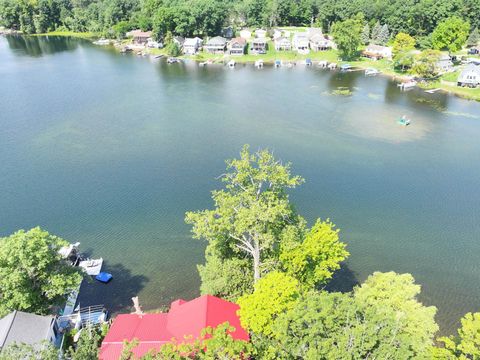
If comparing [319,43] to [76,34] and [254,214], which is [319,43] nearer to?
[76,34]

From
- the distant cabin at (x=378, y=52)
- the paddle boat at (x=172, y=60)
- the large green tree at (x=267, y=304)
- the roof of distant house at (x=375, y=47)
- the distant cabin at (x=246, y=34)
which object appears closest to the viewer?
the large green tree at (x=267, y=304)

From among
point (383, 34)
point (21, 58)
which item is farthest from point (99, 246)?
point (383, 34)

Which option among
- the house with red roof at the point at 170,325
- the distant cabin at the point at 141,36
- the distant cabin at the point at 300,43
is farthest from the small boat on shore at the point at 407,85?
the distant cabin at the point at 141,36

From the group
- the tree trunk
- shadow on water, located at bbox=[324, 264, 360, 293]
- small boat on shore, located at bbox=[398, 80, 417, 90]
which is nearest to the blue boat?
the tree trunk

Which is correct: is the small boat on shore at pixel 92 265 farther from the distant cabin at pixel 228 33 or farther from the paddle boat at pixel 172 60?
the distant cabin at pixel 228 33

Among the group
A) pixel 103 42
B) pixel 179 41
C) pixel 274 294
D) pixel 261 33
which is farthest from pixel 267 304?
pixel 103 42

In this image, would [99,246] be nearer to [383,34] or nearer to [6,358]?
[6,358]

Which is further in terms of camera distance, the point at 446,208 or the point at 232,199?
the point at 446,208
